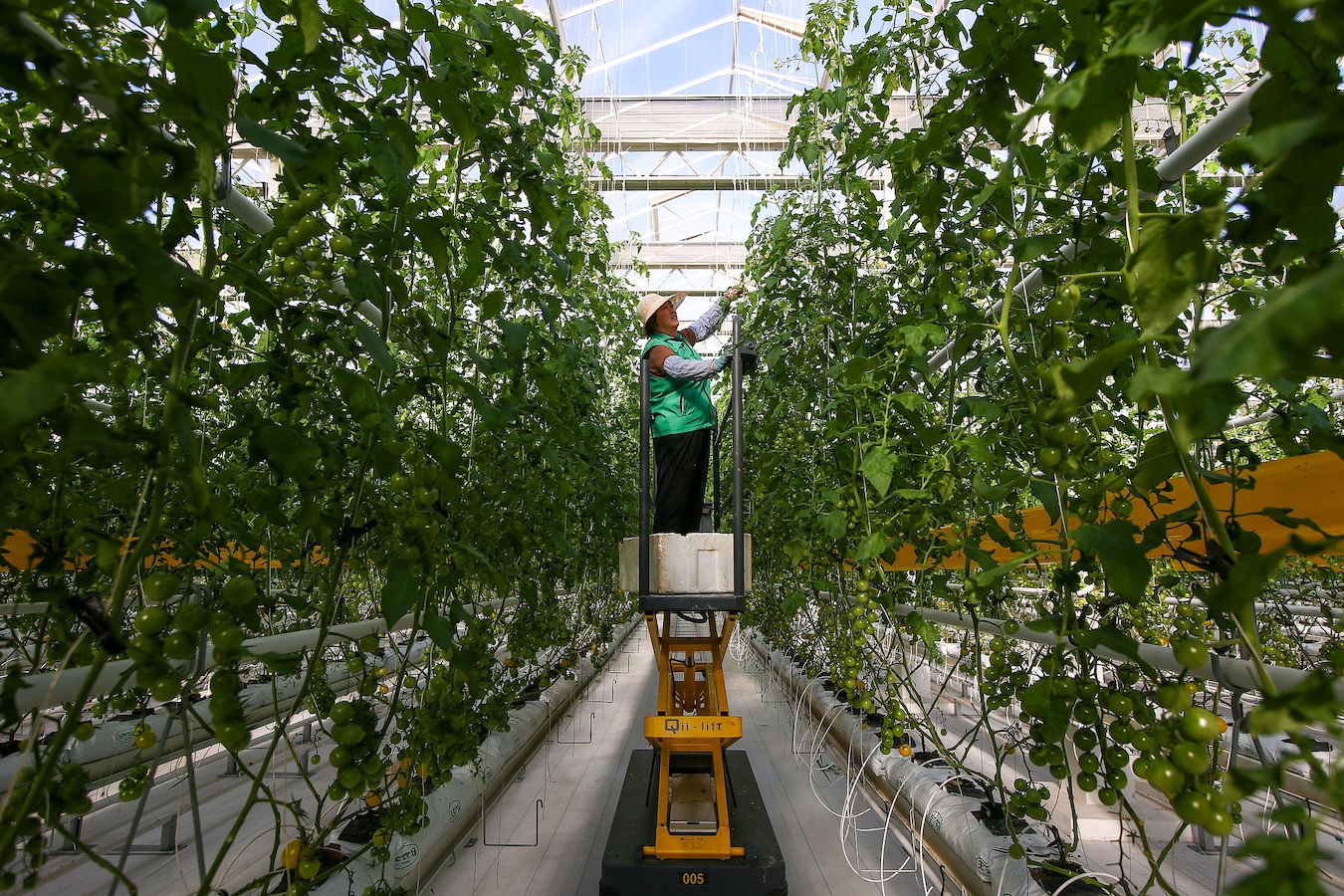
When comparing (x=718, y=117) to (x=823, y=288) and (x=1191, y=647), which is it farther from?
(x=1191, y=647)

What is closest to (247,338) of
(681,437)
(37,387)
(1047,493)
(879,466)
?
(37,387)

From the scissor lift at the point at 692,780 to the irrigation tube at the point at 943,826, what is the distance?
0.50m

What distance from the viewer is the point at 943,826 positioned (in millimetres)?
2242

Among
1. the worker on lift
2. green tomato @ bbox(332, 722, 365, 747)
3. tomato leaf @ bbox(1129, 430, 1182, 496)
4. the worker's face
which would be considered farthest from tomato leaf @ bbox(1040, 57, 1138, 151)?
the worker's face

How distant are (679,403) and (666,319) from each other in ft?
1.37

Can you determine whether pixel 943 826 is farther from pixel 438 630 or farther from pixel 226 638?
pixel 226 638

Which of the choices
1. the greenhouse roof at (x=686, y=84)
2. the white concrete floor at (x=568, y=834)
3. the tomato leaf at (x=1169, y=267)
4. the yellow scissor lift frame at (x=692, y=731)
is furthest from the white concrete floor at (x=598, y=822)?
the greenhouse roof at (x=686, y=84)

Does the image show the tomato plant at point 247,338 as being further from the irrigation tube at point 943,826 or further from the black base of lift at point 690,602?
the irrigation tube at point 943,826

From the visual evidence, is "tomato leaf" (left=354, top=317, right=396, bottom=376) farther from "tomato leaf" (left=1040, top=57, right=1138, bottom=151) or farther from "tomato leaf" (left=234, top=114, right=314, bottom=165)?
"tomato leaf" (left=1040, top=57, right=1138, bottom=151)

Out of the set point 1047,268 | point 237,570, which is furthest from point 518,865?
point 1047,268

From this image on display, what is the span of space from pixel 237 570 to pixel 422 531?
22.6 inches

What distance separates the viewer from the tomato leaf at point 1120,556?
654 millimetres

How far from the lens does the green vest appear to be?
2.92 m

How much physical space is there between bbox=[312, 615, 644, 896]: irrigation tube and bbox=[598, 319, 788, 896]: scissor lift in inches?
21.9
